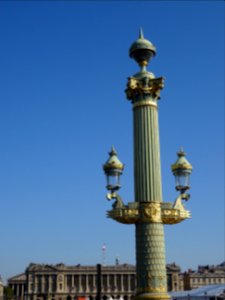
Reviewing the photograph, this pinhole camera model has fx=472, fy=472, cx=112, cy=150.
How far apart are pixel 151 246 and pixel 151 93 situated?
532 centimetres

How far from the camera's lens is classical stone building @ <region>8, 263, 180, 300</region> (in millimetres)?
129750

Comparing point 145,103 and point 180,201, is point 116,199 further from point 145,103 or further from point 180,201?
point 145,103

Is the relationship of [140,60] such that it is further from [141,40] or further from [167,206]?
[167,206]

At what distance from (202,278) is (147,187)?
12471 centimetres

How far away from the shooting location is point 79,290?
130m

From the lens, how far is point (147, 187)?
15.7 m

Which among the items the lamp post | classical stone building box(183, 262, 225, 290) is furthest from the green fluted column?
classical stone building box(183, 262, 225, 290)

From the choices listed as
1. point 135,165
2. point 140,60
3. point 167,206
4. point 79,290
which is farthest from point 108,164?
point 79,290

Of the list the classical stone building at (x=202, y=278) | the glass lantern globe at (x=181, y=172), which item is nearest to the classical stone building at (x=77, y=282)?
the classical stone building at (x=202, y=278)

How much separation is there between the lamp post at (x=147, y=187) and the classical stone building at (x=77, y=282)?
118177mm

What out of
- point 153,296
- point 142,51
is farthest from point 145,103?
point 153,296

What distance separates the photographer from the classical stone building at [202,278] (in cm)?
13250

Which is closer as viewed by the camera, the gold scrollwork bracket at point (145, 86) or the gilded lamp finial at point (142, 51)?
the gold scrollwork bracket at point (145, 86)

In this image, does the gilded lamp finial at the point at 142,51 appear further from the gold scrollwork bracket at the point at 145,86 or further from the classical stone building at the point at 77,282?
the classical stone building at the point at 77,282
